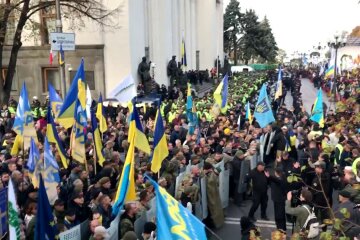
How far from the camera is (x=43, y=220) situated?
5.58m

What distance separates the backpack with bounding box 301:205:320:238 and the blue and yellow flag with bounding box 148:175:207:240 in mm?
2162

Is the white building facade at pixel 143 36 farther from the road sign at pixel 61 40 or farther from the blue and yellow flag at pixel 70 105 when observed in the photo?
the blue and yellow flag at pixel 70 105

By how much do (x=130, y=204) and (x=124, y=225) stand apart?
11.8 inches

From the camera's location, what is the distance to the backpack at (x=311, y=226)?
6277mm

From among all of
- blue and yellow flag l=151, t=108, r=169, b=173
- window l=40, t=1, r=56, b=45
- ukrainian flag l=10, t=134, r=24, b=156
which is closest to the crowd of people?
ukrainian flag l=10, t=134, r=24, b=156

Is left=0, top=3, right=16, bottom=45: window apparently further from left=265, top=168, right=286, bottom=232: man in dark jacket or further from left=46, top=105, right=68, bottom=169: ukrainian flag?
left=265, top=168, right=286, bottom=232: man in dark jacket

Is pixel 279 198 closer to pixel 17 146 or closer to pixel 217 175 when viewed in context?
pixel 217 175

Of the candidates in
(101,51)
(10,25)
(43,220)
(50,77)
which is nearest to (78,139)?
(43,220)

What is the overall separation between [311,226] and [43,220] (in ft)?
11.4

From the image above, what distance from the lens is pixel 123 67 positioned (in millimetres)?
27531

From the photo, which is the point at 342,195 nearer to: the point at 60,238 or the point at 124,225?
the point at 124,225

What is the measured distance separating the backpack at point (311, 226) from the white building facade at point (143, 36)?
21.4 meters

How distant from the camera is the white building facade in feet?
89.7

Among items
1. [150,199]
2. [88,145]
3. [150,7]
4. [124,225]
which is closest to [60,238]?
[124,225]
